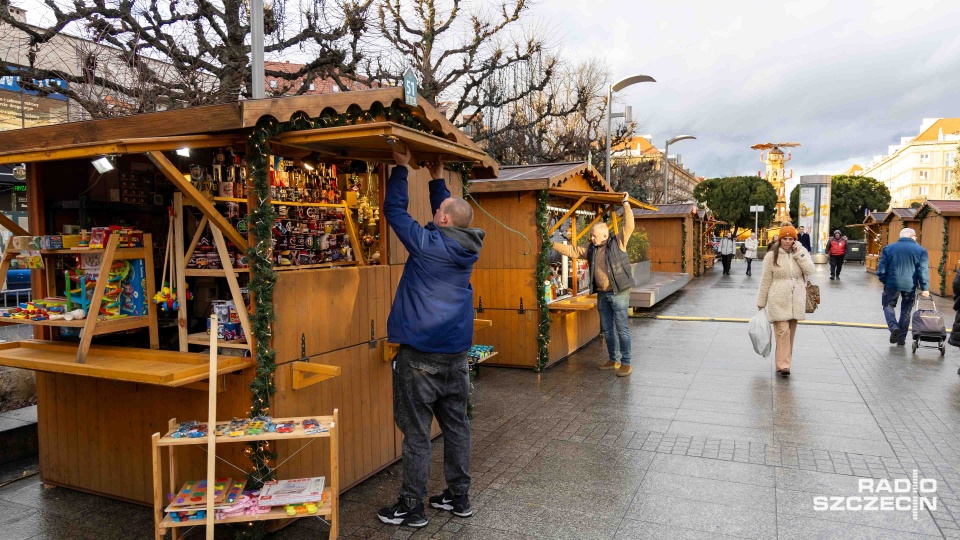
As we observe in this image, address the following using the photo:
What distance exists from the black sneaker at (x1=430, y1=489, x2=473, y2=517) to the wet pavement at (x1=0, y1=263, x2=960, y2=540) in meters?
0.06

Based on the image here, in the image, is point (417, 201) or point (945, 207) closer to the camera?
point (417, 201)

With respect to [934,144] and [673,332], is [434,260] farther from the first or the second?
[934,144]

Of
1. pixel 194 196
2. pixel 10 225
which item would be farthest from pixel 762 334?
pixel 10 225

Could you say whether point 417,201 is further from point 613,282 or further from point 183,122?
point 613,282

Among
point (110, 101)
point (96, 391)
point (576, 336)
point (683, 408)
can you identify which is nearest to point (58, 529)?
point (96, 391)

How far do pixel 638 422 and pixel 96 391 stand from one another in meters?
4.64

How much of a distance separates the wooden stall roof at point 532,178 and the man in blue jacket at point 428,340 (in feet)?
11.7

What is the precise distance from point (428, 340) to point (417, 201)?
1890 millimetres

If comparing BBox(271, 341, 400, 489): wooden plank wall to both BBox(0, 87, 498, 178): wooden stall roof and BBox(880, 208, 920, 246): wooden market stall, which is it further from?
BBox(880, 208, 920, 246): wooden market stall

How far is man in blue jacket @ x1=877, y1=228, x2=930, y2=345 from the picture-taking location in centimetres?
921

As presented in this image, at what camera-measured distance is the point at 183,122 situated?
3.65m

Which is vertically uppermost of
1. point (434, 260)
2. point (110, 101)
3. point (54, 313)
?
point (110, 101)

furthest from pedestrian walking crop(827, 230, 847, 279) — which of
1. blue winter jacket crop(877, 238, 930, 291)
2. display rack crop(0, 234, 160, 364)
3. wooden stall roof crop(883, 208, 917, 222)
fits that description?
display rack crop(0, 234, 160, 364)

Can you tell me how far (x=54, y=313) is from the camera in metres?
4.14
